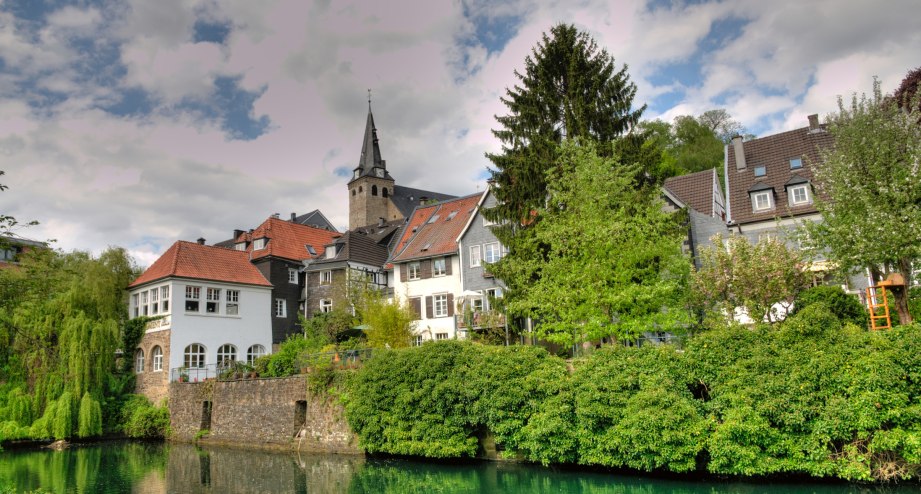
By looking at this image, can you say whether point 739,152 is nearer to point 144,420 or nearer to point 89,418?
point 144,420

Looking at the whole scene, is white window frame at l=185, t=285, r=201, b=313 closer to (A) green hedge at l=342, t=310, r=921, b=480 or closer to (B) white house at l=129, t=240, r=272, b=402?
(B) white house at l=129, t=240, r=272, b=402

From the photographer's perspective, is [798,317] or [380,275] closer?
[798,317]

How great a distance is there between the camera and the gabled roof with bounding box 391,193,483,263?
4112 cm

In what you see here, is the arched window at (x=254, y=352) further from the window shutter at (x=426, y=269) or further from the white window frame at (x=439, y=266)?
the white window frame at (x=439, y=266)

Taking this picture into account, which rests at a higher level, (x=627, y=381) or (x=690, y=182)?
(x=690, y=182)

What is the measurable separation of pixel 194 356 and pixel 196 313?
8.54 ft

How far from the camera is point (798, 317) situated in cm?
1869

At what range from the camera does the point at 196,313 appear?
40.9 meters

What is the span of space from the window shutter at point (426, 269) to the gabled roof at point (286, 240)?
11.2m

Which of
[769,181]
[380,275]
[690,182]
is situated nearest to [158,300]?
[380,275]

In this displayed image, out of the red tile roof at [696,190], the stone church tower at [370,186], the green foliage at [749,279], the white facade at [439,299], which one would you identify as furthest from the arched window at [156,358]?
the stone church tower at [370,186]

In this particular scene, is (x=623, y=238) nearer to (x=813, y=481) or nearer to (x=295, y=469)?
(x=813, y=481)

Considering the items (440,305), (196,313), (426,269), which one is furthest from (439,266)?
(196,313)

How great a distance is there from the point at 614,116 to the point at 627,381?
1159 cm
